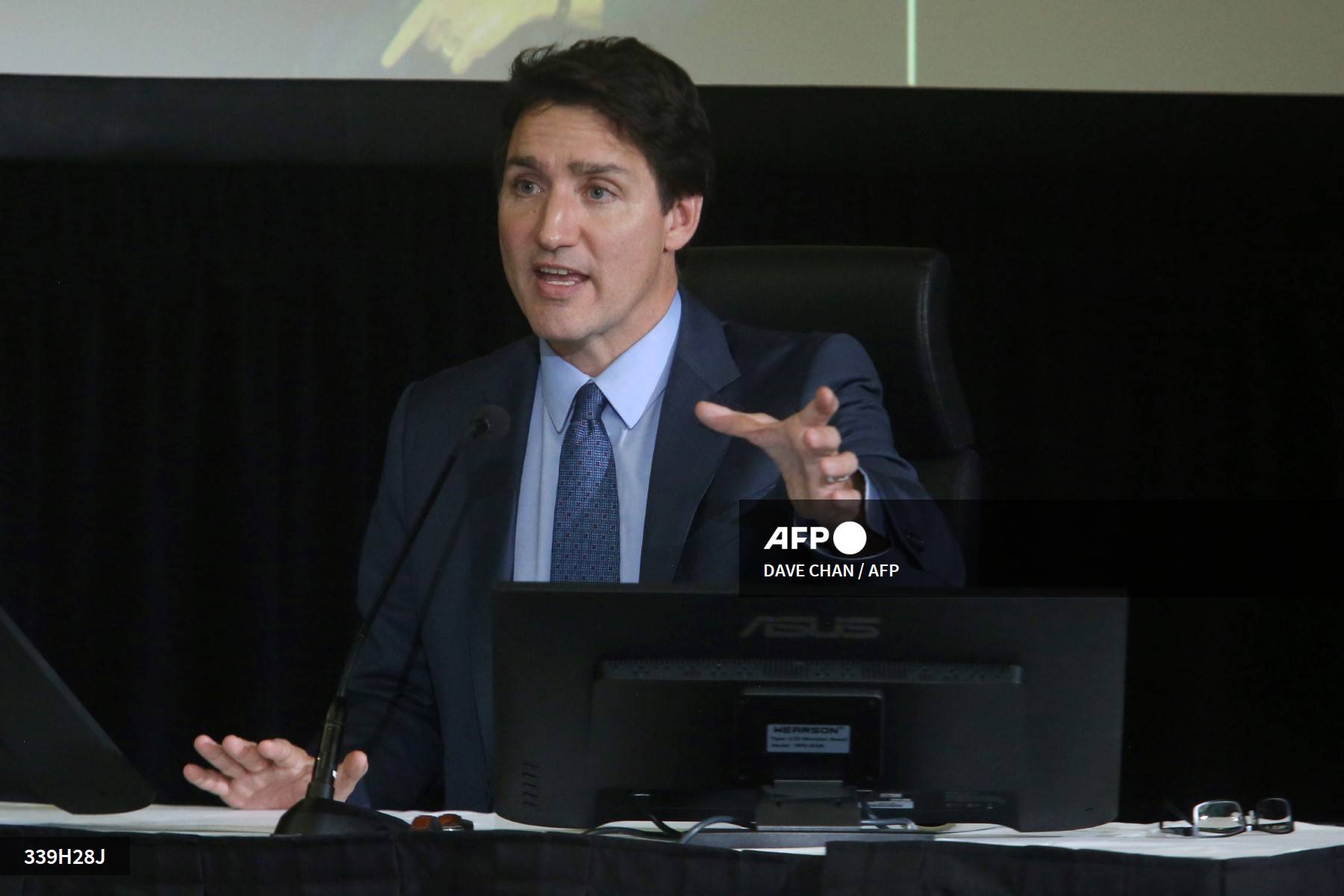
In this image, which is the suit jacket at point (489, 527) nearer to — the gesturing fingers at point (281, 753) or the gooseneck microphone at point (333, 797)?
the gesturing fingers at point (281, 753)

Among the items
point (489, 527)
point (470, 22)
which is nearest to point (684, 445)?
point (489, 527)

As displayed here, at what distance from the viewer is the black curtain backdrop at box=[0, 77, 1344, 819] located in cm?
279

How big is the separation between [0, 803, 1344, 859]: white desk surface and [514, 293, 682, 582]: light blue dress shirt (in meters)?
0.46

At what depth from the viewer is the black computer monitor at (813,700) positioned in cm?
113

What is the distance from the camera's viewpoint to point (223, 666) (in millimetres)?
2883

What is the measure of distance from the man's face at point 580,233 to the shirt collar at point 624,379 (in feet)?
0.07

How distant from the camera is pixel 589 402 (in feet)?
6.05

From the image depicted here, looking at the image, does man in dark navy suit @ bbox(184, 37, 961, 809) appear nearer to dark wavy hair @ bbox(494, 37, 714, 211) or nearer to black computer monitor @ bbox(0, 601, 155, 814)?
dark wavy hair @ bbox(494, 37, 714, 211)

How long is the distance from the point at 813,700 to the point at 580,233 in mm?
898

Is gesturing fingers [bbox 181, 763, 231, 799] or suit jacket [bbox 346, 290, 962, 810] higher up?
suit jacket [bbox 346, 290, 962, 810]

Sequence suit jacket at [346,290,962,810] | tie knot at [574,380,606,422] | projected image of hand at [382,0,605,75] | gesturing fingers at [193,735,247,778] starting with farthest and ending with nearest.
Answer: projected image of hand at [382,0,605,75]
tie knot at [574,380,606,422]
suit jacket at [346,290,962,810]
gesturing fingers at [193,735,247,778]

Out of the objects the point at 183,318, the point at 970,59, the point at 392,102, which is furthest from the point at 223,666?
the point at 970,59

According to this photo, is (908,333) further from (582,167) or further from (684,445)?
(582,167)

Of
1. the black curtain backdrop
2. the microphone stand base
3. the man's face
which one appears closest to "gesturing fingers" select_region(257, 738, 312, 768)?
the microphone stand base
